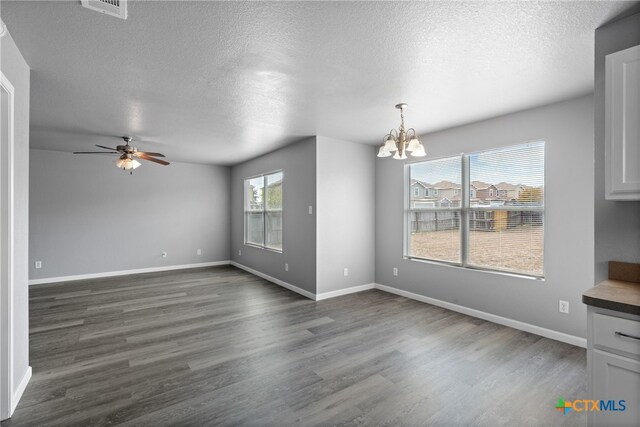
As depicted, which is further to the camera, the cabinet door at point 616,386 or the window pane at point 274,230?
the window pane at point 274,230

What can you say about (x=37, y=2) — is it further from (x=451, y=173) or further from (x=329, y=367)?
(x=451, y=173)

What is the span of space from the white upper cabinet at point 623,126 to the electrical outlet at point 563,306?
1.89 m

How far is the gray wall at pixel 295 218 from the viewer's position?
4.65 m

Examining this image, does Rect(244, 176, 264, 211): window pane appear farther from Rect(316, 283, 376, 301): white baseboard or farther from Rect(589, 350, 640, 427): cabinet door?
Rect(589, 350, 640, 427): cabinet door

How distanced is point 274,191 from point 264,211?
1.98 ft

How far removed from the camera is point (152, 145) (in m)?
5.27

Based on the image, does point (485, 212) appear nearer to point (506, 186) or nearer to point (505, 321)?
point (506, 186)

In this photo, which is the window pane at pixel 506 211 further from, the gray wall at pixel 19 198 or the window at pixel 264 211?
the gray wall at pixel 19 198

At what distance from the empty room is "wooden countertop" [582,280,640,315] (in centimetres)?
1

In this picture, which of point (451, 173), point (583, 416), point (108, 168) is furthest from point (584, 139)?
point (108, 168)

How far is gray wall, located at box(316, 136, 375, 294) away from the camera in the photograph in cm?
459

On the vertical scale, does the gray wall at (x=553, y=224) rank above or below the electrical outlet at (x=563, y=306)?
above

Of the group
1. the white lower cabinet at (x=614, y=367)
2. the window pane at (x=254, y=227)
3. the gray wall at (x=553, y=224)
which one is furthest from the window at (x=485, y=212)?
the window pane at (x=254, y=227)

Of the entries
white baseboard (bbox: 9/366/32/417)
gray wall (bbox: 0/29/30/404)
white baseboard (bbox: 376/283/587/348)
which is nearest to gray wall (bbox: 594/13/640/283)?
white baseboard (bbox: 376/283/587/348)
